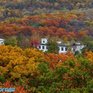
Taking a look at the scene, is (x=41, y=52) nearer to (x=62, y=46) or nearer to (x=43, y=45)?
(x=62, y=46)

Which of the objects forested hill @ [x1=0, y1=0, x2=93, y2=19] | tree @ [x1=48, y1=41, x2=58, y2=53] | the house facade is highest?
tree @ [x1=48, y1=41, x2=58, y2=53]

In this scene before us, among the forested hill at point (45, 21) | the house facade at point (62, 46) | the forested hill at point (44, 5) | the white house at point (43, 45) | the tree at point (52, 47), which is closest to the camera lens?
the tree at point (52, 47)

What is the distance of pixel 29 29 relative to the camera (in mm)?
70875

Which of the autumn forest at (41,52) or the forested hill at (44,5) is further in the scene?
the forested hill at (44,5)

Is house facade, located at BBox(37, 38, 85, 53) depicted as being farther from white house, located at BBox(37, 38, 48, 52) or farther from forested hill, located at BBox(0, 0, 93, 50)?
forested hill, located at BBox(0, 0, 93, 50)

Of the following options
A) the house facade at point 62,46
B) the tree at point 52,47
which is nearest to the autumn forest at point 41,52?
the tree at point 52,47

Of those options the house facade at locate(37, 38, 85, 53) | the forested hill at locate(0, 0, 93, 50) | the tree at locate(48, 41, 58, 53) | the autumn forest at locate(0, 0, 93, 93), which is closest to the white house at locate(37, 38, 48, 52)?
the house facade at locate(37, 38, 85, 53)

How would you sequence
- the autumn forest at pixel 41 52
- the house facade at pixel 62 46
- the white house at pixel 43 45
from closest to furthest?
1. the autumn forest at pixel 41 52
2. the house facade at pixel 62 46
3. the white house at pixel 43 45

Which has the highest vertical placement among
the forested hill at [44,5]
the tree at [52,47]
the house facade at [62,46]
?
the tree at [52,47]

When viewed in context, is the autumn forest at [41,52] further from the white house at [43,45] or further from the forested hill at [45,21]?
the white house at [43,45]

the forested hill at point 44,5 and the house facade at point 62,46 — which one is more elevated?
the house facade at point 62,46

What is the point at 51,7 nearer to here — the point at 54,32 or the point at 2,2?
the point at 2,2

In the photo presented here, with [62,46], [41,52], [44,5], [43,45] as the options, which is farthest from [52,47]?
[44,5]

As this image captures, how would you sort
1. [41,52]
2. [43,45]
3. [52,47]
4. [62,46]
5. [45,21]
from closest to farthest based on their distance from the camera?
[41,52] → [52,47] → [62,46] → [43,45] → [45,21]
